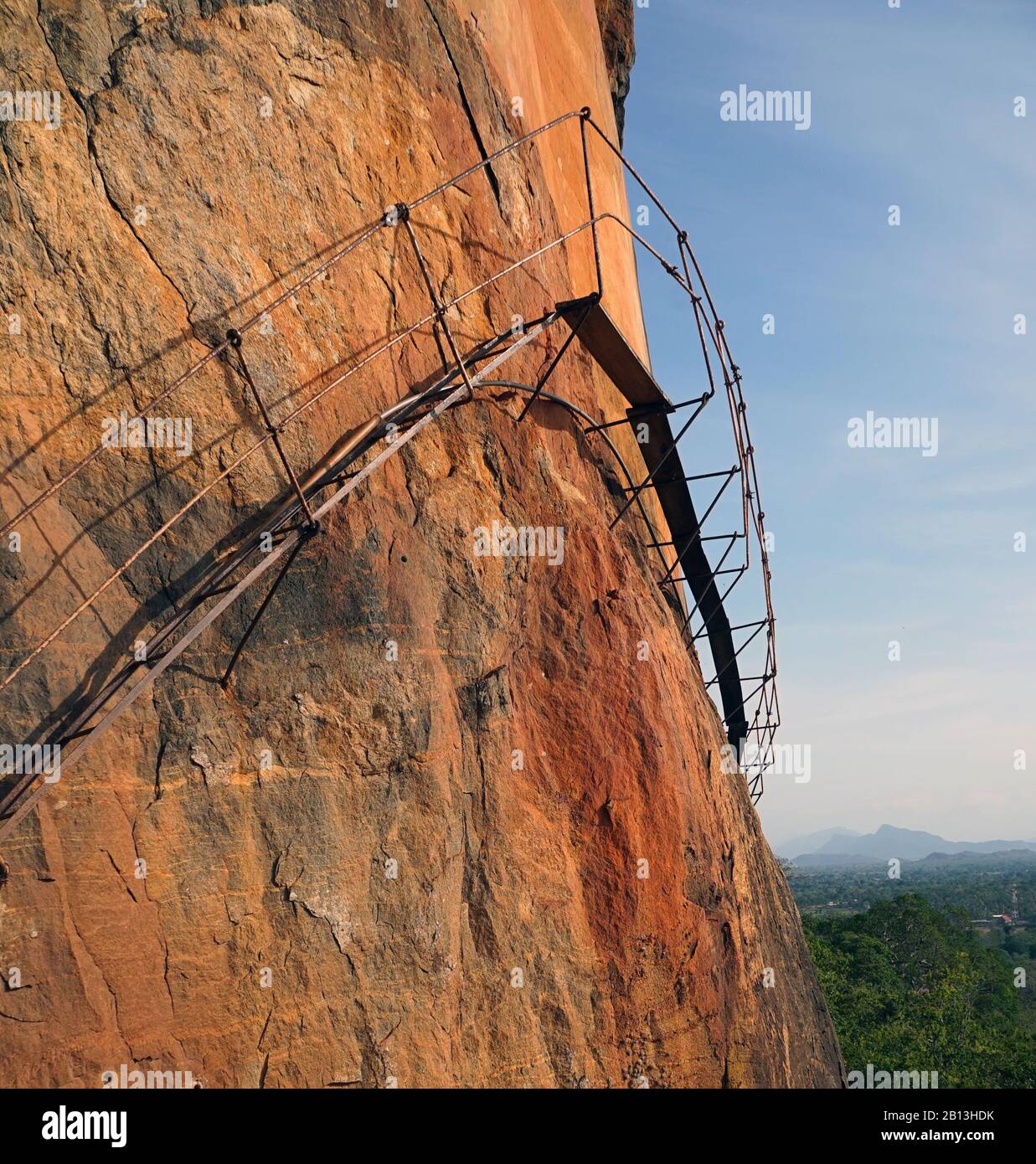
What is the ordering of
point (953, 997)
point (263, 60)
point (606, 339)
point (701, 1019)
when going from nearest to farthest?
point (263, 60), point (701, 1019), point (606, 339), point (953, 997)

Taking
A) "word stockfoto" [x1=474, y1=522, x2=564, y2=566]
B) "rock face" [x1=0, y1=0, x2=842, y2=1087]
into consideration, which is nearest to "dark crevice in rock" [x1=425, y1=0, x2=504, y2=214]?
"rock face" [x1=0, y1=0, x2=842, y2=1087]

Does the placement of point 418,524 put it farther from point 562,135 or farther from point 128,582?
point 562,135

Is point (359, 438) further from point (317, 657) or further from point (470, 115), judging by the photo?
point (470, 115)

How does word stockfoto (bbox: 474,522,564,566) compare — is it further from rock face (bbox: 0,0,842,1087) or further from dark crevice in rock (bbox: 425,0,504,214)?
dark crevice in rock (bbox: 425,0,504,214)

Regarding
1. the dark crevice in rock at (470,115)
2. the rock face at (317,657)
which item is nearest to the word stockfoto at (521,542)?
the rock face at (317,657)

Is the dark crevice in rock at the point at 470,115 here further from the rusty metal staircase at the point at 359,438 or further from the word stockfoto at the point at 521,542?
the word stockfoto at the point at 521,542

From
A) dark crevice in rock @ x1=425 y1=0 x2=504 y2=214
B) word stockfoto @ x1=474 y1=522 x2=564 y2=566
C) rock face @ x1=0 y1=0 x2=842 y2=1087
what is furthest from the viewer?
dark crevice in rock @ x1=425 y1=0 x2=504 y2=214

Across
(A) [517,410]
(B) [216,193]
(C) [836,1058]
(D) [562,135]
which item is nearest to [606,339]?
(A) [517,410]
